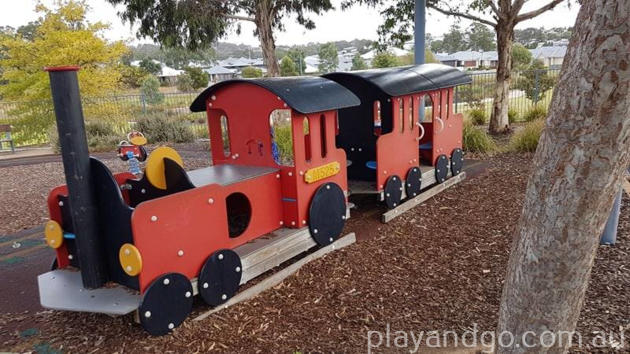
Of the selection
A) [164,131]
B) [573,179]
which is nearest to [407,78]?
[573,179]

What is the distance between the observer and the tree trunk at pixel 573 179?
5.66 feet

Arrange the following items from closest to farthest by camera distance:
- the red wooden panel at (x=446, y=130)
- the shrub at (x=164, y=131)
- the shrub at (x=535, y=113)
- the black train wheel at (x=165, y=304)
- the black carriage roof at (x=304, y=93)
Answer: the black train wheel at (x=165, y=304), the black carriage roof at (x=304, y=93), the red wooden panel at (x=446, y=130), the shrub at (x=535, y=113), the shrub at (x=164, y=131)

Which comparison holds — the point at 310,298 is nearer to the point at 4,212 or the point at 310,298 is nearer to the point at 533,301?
the point at 533,301

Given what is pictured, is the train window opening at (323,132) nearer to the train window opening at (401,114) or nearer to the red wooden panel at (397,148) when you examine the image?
the red wooden panel at (397,148)

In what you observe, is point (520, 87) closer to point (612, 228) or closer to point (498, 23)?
point (498, 23)

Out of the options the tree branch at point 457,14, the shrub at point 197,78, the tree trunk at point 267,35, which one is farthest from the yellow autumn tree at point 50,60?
the shrub at point 197,78

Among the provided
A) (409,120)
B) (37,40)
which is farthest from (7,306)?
(37,40)

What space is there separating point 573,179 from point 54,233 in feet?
12.5

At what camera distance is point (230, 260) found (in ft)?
13.1

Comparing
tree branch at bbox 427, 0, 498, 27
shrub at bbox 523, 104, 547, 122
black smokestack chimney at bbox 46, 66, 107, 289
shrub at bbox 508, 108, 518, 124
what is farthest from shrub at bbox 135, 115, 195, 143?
black smokestack chimney at bbox 46, 66, 107, 289

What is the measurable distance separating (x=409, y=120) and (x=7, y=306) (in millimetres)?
5112

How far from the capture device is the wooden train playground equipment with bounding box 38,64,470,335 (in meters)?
3.39

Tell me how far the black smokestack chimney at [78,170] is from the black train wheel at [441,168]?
5.19 meters

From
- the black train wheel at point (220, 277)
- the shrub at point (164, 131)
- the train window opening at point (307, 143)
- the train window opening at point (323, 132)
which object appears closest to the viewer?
the black train wheel at point (220, 277)
